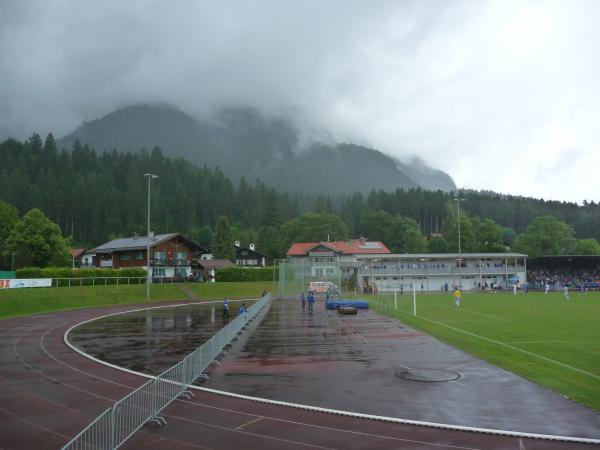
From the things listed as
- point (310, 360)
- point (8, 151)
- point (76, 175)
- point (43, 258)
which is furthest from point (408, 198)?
point (310, 360)

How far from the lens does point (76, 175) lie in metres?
146

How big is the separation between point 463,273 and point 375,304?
123ft

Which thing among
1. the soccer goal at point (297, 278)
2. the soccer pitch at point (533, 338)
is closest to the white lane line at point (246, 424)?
the soccer pitch at point (533, 338)

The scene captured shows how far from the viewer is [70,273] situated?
201 ft

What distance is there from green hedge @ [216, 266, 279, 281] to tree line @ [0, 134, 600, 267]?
3371 centimetres

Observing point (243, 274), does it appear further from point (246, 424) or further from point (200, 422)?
point (246, 424)

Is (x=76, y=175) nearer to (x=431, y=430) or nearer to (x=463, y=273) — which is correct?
(x=463, y=273)

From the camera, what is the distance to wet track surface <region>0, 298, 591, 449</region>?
10.7 meters

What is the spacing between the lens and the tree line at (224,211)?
12556 cm

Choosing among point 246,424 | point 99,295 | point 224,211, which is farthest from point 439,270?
point 224,211

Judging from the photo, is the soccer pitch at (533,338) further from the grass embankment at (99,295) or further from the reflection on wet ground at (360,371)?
the grass embankment at (99,295)

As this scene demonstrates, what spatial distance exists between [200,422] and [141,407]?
5.00 ft

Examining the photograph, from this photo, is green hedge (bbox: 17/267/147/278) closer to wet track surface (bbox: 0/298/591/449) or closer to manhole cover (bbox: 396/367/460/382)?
wet track surface (bbox: 0/298/591/449)

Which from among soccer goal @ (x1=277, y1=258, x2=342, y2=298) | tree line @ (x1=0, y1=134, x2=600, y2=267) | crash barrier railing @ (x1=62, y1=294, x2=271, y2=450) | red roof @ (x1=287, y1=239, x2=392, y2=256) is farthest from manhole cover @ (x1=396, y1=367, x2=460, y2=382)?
tree line @ (x1=0, y1=134, x2=600, y2=267)
